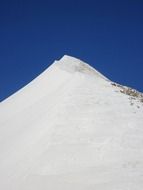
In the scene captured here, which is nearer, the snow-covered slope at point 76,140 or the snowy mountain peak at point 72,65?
the snow-covered slope at point 76,140

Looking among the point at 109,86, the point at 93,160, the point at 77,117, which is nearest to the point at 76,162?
the point at 93,160

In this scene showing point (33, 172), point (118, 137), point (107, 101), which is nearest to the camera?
point (33, 172)

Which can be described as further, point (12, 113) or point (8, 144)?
point (12, 113)

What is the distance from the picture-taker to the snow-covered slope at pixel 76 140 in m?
12.0

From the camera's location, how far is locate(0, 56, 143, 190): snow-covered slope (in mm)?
12000

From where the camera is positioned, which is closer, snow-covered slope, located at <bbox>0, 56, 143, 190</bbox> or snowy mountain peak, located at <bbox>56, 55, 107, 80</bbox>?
snow-covered slope, located at <bbox>0, 56, 143, 190</bbox>

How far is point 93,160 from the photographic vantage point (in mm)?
12789

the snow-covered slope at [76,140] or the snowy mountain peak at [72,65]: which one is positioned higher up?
the snowy mountain peak at [72,65]

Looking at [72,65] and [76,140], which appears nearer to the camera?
[76,140]

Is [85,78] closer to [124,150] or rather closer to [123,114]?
[123,114]

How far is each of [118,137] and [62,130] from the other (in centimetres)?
247

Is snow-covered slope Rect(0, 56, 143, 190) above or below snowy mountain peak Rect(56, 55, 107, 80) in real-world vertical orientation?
below

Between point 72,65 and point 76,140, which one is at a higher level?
point 72,65

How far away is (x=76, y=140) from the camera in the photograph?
13984 millimetres
